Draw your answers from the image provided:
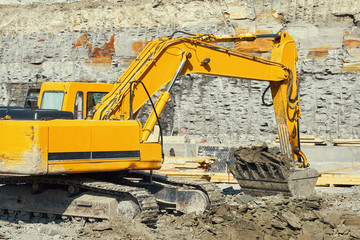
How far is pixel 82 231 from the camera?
7660 millimetres

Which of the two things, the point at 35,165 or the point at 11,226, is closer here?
the point at 35,165

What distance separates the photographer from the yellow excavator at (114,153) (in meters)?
7.85

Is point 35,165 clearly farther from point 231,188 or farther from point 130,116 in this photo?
point 231,188

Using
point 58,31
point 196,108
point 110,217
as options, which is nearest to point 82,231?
point 110,217

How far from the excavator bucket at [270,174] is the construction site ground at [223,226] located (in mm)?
813

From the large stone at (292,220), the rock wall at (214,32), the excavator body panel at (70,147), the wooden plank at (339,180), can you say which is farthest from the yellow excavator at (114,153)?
the rock wall at (214,32)

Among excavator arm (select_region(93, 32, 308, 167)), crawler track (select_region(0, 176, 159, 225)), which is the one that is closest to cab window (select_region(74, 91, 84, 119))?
excavator arm (select_region(93, 32, 308, 167))

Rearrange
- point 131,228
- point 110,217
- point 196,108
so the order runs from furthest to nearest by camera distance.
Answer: point 196,108, point 110,217, point 131,228

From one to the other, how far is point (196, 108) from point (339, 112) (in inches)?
208

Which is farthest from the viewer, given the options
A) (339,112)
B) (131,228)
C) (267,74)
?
(339,112)

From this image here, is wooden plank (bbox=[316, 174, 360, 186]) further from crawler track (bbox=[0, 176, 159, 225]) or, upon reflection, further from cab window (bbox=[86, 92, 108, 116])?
crawler track (bbox=[0, 176, 159, 225])

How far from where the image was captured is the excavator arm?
351 inches

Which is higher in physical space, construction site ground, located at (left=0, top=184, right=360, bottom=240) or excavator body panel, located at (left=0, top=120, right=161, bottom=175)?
excavator body panel, located at (left=0, top=120, right=161, bottom=175)

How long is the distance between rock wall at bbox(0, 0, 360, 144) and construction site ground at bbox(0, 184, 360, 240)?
9.99m
